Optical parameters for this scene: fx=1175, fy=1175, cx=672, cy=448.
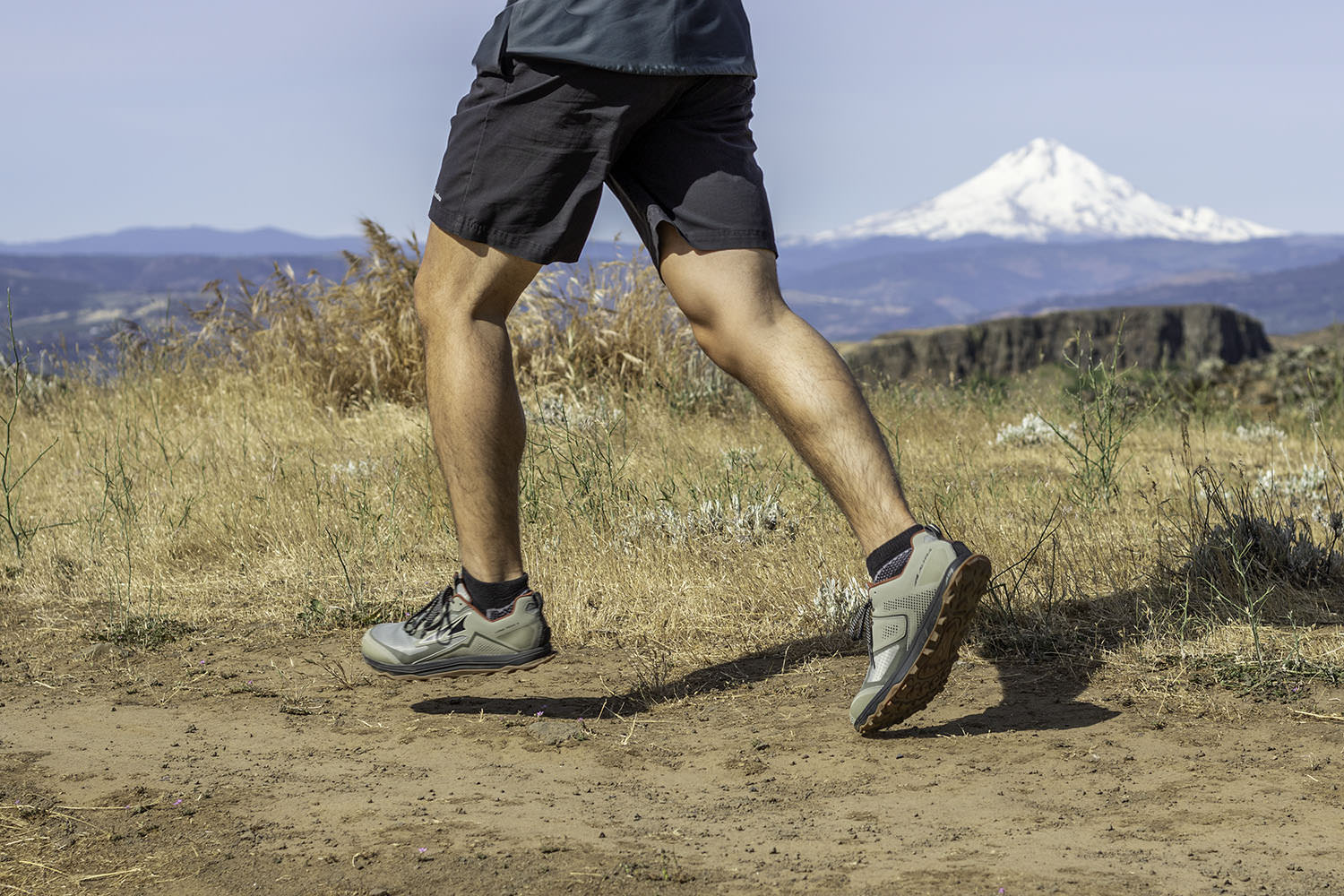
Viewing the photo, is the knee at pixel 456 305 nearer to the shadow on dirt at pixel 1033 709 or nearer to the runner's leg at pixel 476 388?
the runner's leg at pixel 476 388

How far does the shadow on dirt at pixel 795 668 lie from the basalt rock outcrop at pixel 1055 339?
16.2 meters

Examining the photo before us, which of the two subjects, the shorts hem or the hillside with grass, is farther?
the shorts hem

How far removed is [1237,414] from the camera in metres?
7.18

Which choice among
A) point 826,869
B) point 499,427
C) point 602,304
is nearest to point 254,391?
point 602,304

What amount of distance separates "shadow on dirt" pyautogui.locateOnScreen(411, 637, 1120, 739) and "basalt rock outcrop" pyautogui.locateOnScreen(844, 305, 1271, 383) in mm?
16238

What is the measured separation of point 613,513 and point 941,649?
192cm

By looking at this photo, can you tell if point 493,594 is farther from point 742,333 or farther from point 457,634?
point 742,333

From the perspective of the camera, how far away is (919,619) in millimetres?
2168

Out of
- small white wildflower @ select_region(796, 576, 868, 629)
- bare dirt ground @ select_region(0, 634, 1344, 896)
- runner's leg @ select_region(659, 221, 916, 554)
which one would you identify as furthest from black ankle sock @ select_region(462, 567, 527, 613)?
small white wildflower @ select_region(796, 576, 868, 629)

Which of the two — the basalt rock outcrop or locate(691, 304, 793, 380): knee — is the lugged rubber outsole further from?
the basalt rock outcrop

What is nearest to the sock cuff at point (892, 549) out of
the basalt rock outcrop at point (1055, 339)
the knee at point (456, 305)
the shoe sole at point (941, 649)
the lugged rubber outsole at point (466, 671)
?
the shoe sole at point (941, 649)

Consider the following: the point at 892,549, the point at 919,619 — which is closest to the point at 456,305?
the point at 892,549

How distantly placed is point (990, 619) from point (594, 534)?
52.2 inches

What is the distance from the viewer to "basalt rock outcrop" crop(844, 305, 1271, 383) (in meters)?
20.5
